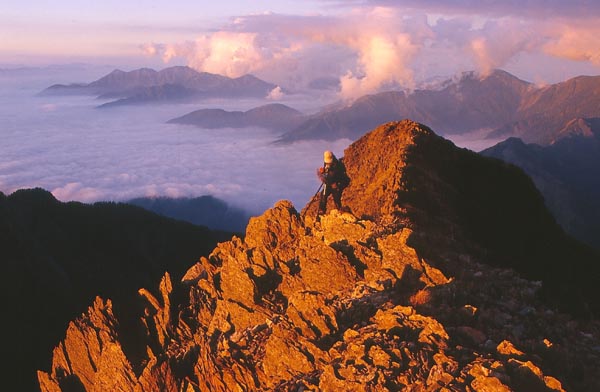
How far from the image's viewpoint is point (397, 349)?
12.0 meters

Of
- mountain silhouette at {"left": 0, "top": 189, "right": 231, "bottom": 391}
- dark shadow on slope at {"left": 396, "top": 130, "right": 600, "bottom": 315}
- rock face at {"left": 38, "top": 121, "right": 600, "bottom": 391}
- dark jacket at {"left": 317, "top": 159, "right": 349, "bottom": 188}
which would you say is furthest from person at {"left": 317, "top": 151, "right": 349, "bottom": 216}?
mountain silhouette at {"left": 0, "top": 189, "right": 231, "bottom": 391}

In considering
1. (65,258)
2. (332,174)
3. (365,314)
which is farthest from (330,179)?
(65,258)

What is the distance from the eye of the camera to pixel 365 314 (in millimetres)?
15258

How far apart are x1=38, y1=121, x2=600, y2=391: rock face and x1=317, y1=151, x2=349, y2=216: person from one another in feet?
1.97

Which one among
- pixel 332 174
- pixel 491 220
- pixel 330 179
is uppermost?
pixel 332 174

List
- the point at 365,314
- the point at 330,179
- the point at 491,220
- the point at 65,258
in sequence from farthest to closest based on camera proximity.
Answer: the point at 65,258 < the point at 330,179 < the point at 491,220 < the point at 365,314

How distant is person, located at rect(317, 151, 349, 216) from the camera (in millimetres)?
28969

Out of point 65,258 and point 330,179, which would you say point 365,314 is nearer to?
point 330,179

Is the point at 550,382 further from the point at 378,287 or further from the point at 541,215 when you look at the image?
the point at 541,215

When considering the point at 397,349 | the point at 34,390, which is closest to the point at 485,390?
the point at 397,349

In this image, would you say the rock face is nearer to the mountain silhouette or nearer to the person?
the person

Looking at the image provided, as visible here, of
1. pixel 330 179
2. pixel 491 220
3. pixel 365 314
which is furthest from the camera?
pixel 330 179

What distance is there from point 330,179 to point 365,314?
1472 centimetres

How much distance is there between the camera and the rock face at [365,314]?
470 inches
